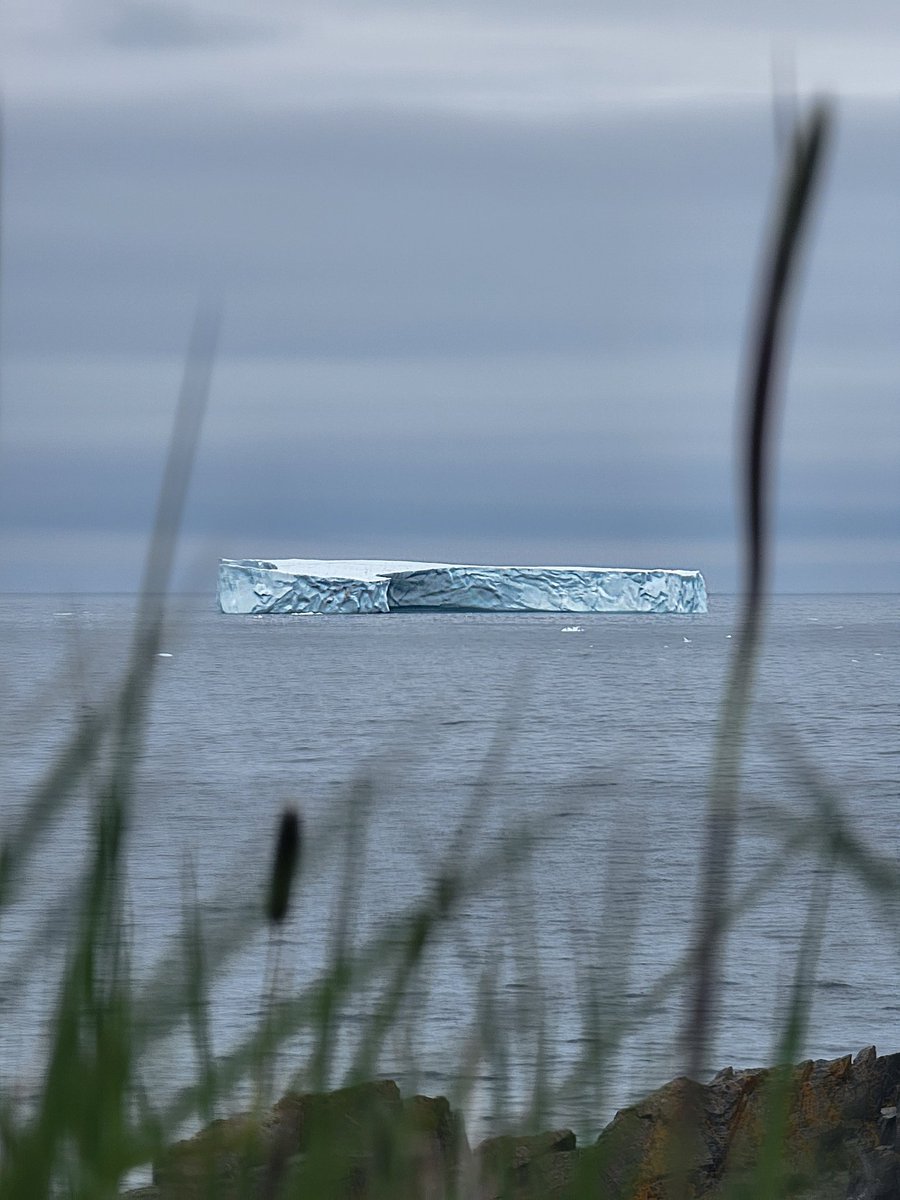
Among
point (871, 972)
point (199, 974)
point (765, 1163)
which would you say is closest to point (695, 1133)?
point (765, 1163)

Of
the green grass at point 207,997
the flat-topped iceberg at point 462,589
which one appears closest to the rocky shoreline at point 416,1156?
the green grass at point 207,997

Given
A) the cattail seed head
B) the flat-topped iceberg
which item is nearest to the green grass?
the cattail seed head

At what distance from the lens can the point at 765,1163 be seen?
0.39m

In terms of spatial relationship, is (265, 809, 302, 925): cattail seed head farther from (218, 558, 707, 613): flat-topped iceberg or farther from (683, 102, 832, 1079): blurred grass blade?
(218, 558, 707, 613): flat-topped iceberg

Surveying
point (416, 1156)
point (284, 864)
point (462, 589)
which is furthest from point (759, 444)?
point (462, 589)

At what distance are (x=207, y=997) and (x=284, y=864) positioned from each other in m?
0.14

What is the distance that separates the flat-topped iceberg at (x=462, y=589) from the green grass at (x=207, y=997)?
2545 cm

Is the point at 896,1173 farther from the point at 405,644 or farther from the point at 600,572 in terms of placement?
the point at 405,644

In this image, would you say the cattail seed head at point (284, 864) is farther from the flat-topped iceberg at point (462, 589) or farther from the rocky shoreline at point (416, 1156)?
the flat-topped iceberg at point (462, 589)

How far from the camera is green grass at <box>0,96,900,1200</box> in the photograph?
383 millimetres

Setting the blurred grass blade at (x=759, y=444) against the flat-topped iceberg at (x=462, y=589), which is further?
the flat-topped iceberg at (x=462, y=589)

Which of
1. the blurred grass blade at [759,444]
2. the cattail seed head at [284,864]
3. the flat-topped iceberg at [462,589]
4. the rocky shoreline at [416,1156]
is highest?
the blurred grass blade at [759,444]

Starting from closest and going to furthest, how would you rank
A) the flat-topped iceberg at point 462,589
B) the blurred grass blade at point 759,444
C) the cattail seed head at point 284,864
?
the blurred grass blade at point 759,444, the cattail seed head at point 284,864, the flat-topped iceberg at point 462,589

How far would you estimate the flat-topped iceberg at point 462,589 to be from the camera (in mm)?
26906
